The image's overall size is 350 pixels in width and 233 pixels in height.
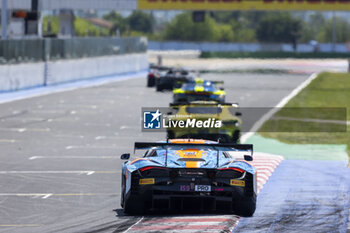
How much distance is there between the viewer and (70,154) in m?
22.7

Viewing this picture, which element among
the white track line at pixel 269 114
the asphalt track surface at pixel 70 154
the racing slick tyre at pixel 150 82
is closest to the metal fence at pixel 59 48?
the asphalt track surface at pixel 70 154

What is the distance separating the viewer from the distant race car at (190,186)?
42.0 feet

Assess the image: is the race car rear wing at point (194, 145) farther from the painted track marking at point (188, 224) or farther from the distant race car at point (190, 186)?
the painted track marking at point (188, 224)

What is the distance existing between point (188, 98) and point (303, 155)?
180 inches

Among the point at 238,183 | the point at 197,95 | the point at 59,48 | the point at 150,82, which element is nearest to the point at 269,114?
the point at 197,95

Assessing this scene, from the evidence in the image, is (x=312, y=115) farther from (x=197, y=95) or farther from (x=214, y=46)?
(x=214, y=46)

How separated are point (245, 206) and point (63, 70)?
4369 centimetres

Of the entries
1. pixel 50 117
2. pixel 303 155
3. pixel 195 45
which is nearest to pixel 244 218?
pixel 303 155

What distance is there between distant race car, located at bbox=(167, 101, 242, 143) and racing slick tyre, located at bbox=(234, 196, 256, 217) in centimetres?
856

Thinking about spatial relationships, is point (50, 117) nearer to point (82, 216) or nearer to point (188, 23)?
point (82, 216)

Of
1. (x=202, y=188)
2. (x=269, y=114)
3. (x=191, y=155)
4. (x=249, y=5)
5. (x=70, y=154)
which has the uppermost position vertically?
(x=249, y=5)

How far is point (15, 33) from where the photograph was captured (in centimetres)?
7650

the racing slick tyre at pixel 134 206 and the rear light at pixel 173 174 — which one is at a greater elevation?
the rear light at pixel 173 174

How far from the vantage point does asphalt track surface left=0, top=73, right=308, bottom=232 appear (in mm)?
13355
